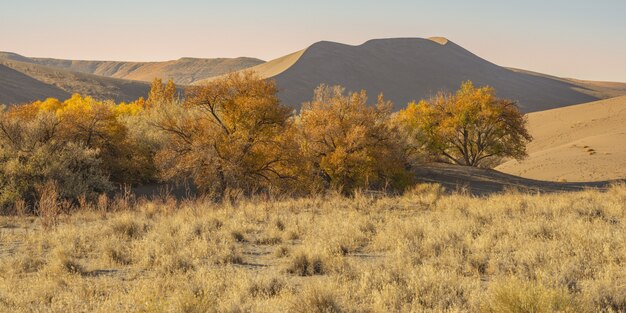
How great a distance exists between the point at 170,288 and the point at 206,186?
620 inches

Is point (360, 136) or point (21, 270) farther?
point (360, 136)

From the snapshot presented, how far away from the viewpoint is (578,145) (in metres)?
55.6

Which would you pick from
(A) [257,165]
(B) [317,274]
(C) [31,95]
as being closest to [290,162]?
(A) [257,165]

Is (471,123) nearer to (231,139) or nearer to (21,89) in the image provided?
(231,139)

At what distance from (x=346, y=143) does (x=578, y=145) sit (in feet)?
136

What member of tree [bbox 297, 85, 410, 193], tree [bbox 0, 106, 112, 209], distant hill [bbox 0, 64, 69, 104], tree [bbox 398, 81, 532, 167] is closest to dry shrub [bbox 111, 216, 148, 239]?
tree [bbox 0, 106, 112, 209]

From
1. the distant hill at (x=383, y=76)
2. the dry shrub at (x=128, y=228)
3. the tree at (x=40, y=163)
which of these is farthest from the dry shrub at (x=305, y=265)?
the distant hill at (x=383, y=76)

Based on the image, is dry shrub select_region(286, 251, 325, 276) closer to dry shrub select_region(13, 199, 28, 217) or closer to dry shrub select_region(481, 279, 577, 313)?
dry shrub select_region(481, 279, 577, 313)

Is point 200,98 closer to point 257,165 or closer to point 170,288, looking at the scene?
point 257,165

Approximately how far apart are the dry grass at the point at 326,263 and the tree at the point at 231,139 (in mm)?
7276

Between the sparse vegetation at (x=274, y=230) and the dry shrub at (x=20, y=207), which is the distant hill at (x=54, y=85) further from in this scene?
the dry shrub at (x=20, y=207)

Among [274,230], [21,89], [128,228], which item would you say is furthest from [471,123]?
[21,89]

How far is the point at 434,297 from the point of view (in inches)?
268

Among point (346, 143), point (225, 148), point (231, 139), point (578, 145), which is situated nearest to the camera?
point (225, 148)
